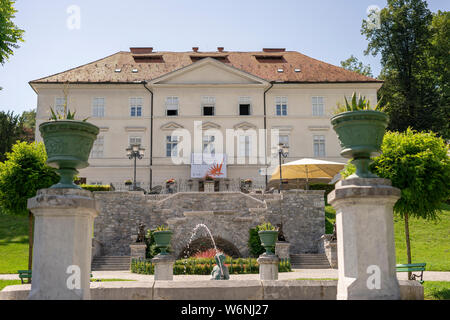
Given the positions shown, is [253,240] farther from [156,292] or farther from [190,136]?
[156,292]

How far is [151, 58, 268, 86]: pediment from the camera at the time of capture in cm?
3991

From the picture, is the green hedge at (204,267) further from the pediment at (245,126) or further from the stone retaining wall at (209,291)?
the pediment at (245,126)

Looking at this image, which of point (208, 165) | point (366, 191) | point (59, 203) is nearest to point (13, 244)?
point (208, 165)

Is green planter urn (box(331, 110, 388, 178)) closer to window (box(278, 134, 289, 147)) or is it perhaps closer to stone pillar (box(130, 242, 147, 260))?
stone pillar (box(130, 242, 147, 260))

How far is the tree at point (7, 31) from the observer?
1674cm

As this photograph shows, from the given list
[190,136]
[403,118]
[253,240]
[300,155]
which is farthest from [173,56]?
[253,240]

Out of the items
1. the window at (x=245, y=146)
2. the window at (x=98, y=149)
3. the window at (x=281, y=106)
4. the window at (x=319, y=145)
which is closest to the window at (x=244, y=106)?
the window at (x=245, y=146)

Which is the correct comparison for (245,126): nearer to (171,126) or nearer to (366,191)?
(171,126)

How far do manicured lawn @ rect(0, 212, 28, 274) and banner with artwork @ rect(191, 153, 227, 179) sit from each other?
44.2 feet

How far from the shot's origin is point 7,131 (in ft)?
148

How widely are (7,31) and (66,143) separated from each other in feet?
41.6

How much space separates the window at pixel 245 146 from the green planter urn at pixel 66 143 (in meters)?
32.5

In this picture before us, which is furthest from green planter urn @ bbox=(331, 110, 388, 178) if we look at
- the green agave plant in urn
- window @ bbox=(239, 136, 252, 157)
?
window @ bbox=(239, 136, 252, 157)
